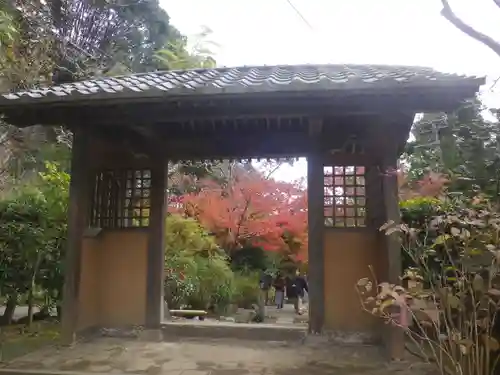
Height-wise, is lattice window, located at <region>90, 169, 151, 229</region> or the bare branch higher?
the bare branch

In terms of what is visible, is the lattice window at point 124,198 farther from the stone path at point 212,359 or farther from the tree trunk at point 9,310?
the tree trunk at point 9,310

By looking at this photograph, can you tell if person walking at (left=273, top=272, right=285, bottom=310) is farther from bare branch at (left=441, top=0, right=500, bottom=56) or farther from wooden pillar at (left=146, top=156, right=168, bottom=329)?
bare branch at (left=441, top=0, right=500, bottom=56)

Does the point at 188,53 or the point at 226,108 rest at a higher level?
the point at 188,53

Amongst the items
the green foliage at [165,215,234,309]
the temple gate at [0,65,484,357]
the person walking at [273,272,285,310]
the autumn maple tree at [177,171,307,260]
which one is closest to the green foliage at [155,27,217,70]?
the autumn maple tree at [177,171,307,260]

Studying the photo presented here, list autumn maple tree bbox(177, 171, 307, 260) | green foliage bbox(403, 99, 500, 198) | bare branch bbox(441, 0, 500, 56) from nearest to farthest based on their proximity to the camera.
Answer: bare branch bbox(441, 0, 500, 56) → green foliage bbox(403, 99, 500, 198) → autumn maple tree bbox(177, 171, 307, 260)

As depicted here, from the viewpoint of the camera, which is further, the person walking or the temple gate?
the person walking

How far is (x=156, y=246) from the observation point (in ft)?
21.4

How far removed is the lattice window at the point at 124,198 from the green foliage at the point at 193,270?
358cm

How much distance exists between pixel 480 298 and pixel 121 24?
1568cm

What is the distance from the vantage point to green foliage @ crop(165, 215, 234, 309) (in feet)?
33.4

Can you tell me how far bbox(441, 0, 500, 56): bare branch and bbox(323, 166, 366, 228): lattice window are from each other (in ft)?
6.76

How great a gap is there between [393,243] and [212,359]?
7.85ft

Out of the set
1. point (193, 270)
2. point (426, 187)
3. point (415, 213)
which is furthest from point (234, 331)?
point (193, 270)

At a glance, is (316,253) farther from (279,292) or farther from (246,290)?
(279,292)
